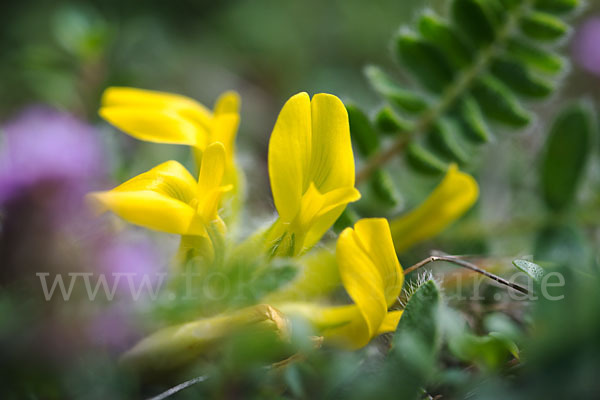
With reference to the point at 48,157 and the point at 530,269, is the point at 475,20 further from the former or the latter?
the point at 48,157

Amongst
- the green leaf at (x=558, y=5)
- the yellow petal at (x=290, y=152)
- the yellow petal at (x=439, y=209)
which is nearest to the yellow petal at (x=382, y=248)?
the yellow petal at (x=290, y=152)

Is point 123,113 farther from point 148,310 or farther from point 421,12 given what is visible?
point 421,12

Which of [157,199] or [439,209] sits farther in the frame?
[439,209]

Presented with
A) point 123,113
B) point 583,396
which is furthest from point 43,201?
point 583,396

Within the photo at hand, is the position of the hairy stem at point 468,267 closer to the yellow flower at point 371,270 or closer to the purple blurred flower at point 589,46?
the yellow flower at point 371,270

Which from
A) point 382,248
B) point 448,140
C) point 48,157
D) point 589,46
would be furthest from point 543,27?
point 589,46

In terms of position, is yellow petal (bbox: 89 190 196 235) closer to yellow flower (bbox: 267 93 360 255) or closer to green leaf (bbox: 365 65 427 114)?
yellow flower (bbox: 267 93 360 255)

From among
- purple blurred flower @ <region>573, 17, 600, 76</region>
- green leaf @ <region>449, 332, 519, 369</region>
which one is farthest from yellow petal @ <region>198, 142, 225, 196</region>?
purple blurred flower @ <region>573, 17, 600, 76</region>
